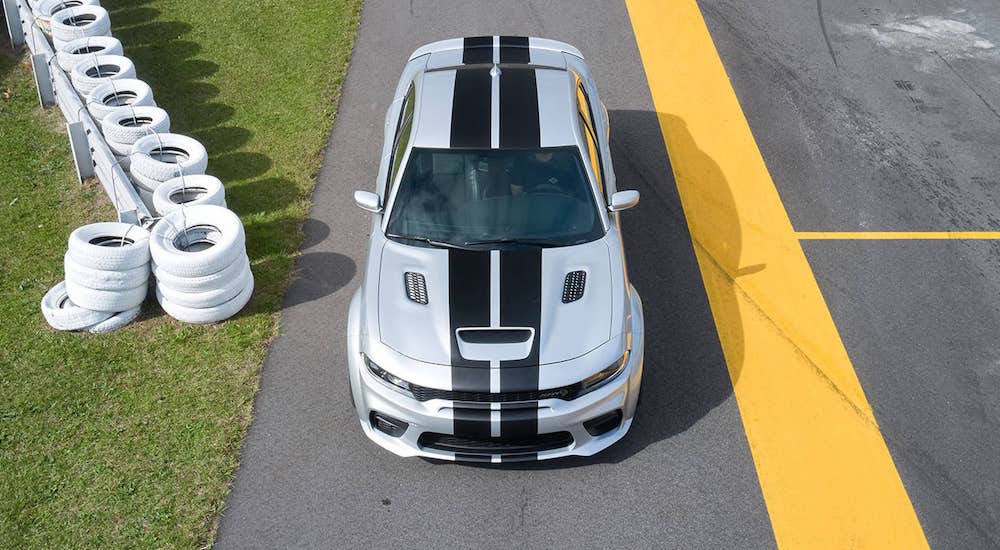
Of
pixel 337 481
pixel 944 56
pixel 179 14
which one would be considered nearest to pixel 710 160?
pixel 944 56

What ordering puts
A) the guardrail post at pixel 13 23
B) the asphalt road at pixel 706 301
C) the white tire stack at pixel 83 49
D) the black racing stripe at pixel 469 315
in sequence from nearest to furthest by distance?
the black racing stripe at pixel 469 315
the asphalt road at pixel 706 301
the white tire stack at pixel 83 49
the guardrail post at pixel 13 23

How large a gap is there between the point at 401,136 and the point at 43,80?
5.29 meters

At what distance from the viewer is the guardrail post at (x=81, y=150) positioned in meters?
8.51

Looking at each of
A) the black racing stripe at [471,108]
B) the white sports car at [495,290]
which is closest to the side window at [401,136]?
the white sports car at [495,290]

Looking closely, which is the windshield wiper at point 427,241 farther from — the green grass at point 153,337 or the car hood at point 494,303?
the green grass at point 153,337

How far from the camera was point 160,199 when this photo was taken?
7.50 m

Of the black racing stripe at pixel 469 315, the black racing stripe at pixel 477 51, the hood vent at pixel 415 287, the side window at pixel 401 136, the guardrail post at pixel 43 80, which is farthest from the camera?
the guardrail post at pixel 43 80

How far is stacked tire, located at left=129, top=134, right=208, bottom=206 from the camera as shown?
309 inches

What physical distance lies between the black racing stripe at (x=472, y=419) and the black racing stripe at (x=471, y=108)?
1.96 meters

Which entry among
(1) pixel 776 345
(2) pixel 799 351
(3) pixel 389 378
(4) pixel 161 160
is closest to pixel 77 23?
(4) pixel 161 160

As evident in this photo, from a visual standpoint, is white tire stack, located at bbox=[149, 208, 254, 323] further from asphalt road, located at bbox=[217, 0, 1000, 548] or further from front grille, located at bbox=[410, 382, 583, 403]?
front grille, located at bbox=[410, 382, 583, 403]

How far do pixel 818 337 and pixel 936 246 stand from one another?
1834mm

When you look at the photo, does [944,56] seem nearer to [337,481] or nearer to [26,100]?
[337,481]

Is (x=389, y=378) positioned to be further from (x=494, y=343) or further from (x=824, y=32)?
(x=824, y=32)
